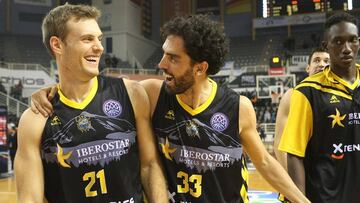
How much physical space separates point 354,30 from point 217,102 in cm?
99

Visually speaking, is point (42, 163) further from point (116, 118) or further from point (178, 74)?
point (178, 74)

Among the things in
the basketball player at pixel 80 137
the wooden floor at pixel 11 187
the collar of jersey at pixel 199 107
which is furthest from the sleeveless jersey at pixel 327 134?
the wooden floor at pixel 11 187

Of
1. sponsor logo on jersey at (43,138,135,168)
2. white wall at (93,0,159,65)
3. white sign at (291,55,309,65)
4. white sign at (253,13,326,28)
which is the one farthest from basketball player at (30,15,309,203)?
white wall at (93,0,159,65)

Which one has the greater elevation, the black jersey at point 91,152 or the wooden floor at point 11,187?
the black jersey at point 91,152

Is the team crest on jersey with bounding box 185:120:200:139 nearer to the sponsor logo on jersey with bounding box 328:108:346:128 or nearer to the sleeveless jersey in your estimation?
the sleeveless jersey

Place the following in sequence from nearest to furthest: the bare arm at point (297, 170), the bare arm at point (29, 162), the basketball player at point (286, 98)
Result: the bare arm at point (29, 162), the bare arm at point (297, 170), the basketball player at point (286, 98)

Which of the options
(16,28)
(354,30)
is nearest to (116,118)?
(354,30)

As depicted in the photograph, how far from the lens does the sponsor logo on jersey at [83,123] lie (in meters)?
2.34

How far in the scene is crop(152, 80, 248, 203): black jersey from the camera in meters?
2.49

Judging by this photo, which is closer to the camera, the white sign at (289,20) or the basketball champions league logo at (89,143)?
the basketball champions league logo at (89,143)

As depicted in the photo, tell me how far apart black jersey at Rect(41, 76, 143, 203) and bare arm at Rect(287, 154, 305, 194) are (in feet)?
3.30

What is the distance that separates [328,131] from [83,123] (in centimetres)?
152

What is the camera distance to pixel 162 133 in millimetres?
2531

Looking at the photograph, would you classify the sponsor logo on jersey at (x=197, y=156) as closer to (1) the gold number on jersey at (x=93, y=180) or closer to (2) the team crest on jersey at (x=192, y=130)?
(2) the team crest on jersey at (x=192, y=130)
